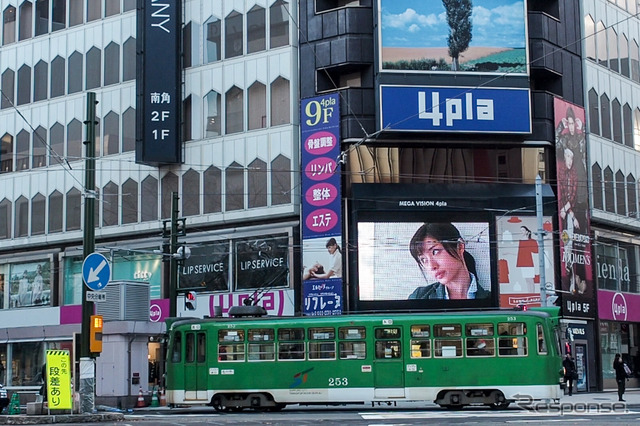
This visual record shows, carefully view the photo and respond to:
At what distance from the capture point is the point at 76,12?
49.9 metres

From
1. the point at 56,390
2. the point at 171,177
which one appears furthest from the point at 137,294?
the point at 56,390

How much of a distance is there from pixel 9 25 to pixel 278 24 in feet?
58.6

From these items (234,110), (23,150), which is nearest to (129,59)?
(234,110)

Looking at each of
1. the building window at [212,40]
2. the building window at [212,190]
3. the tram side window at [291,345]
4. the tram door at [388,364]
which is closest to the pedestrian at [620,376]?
the tram door at [388,364]

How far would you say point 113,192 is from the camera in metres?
46.8

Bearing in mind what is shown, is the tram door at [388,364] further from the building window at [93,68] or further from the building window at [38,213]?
the building window at [38,213]

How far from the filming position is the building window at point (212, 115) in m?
44.5

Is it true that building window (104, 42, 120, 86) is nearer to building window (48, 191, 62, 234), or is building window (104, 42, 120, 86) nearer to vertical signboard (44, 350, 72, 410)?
building window (48, 191, 62, 234)

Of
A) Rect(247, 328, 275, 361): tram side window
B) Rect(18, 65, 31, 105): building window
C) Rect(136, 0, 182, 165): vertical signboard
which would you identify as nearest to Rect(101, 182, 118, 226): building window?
Rect(136, 0, 182, 165): vertical signboard

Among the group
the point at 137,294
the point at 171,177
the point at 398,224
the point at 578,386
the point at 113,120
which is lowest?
the point at 578,386

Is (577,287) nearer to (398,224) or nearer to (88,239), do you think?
(398,224)

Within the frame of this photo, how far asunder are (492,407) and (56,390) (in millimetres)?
12607

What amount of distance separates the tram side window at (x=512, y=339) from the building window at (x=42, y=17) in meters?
32.5

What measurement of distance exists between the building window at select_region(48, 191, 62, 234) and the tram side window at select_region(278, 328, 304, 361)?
73.4ft
